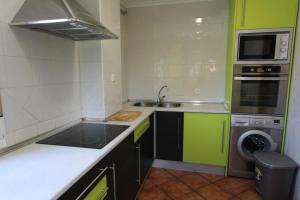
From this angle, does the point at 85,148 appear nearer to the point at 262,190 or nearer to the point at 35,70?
the point at 35,70

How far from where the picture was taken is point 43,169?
94 cm

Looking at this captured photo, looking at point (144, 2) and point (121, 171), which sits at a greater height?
point (144, 2)

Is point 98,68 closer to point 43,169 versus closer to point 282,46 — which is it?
point 43,169

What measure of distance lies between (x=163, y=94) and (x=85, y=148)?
1906 millimetres

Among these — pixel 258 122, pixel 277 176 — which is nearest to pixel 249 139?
pixel 258 122

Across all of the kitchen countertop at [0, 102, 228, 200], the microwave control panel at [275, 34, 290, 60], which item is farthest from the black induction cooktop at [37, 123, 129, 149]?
the microwave control panel at [275, 34, 290, 60]

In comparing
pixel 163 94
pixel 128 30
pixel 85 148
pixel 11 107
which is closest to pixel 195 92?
pixel 163 94

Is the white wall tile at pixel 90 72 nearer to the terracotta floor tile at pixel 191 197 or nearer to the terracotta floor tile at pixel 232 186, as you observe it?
the terracotta floor tile at pixel 191 197

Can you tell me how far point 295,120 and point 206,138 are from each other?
0.92 meters

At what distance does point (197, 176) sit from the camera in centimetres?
239

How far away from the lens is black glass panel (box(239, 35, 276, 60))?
1.98m

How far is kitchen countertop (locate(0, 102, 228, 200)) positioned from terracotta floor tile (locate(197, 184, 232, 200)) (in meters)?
1.30

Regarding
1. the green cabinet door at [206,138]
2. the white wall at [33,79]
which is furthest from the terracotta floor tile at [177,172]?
the white wall at [33,79]

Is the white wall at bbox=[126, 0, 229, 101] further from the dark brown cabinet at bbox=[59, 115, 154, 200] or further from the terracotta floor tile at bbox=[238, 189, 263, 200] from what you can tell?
the terracotta floor tile at bbox=[238, 189, 263, 200]
